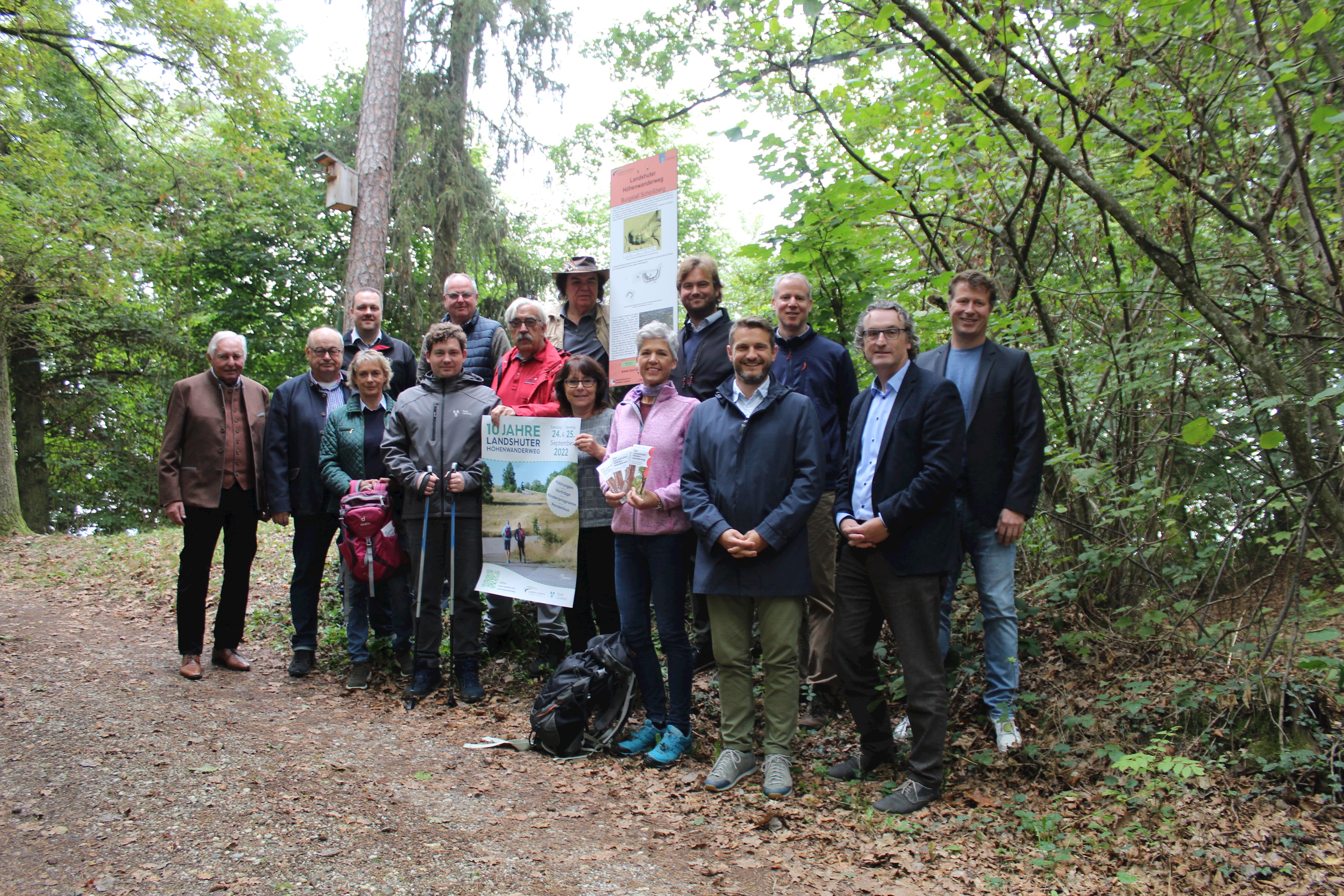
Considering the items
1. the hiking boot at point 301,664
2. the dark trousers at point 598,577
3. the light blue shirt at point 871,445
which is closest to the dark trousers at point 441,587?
the dark trousers at point 598,577

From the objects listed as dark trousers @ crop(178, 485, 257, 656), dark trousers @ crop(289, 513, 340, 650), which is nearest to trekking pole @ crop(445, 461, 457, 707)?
dark trousers @ crop(289, 513, 340, 650)

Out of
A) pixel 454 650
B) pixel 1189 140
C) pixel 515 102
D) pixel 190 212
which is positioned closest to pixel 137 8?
pixel 515 102

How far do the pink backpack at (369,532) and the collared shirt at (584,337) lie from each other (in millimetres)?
1618

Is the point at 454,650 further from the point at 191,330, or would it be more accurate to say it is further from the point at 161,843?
the point at 191,330

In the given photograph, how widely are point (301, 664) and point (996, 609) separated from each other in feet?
15.0

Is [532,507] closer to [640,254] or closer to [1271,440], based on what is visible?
[640,254]

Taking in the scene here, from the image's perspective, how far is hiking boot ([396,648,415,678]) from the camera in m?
5.80

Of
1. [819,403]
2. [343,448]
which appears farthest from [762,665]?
[343,448]

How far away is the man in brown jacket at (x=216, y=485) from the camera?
5.62 m

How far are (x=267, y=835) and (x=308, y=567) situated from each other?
2.73 meters

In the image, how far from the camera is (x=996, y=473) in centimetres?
428

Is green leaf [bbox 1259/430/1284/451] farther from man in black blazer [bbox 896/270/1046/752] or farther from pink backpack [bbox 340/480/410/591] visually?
pink backpack [bbox 340/480/410/591]

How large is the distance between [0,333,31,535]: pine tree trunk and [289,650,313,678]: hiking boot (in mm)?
10099

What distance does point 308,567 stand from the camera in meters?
5.89
